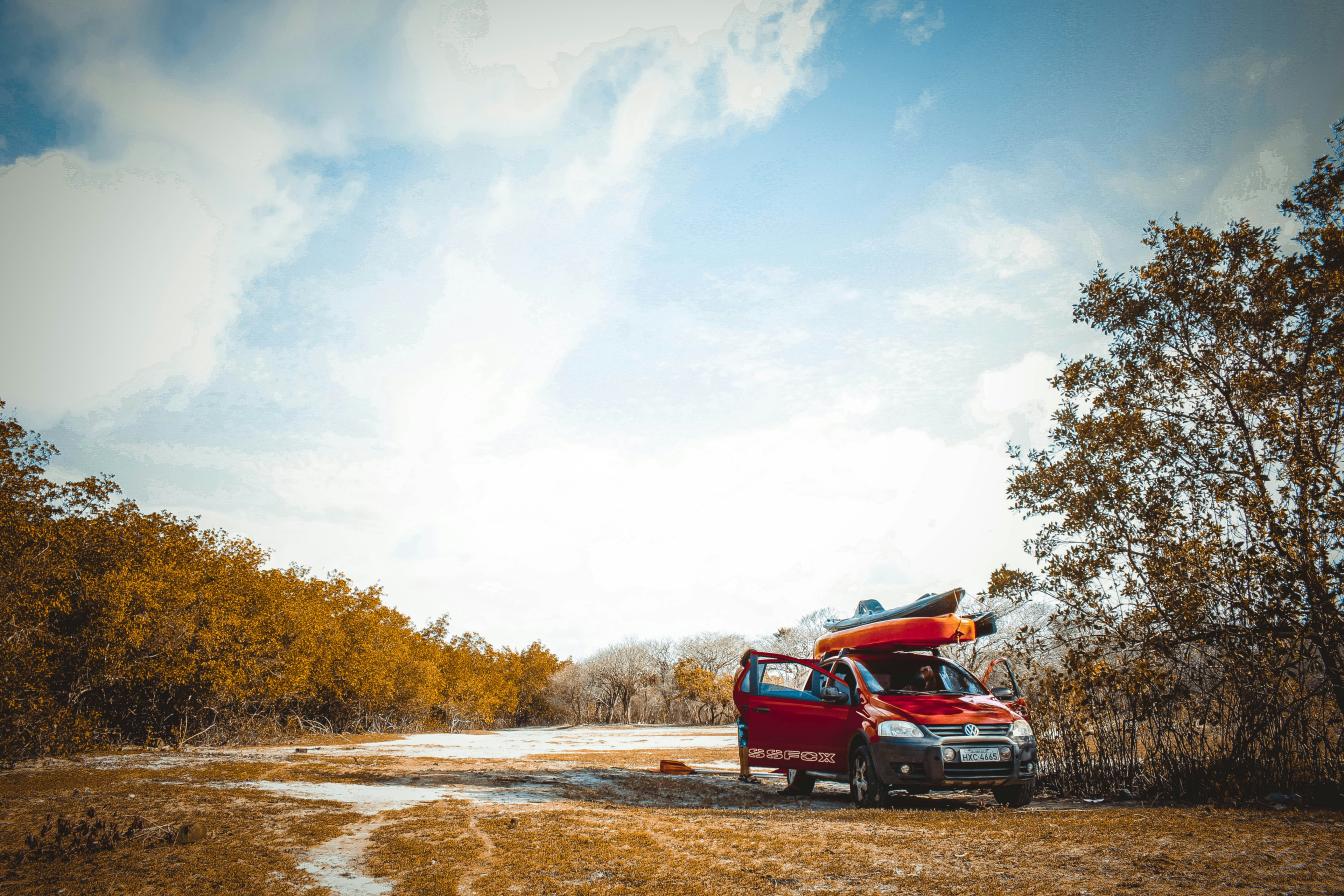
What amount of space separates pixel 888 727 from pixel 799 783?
2.65 m

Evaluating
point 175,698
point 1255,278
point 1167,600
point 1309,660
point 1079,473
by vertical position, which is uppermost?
point 1255,278

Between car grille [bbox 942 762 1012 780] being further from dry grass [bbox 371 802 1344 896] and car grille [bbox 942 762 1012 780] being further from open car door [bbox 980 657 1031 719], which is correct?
open car door [bbox 980 657 1031 719]

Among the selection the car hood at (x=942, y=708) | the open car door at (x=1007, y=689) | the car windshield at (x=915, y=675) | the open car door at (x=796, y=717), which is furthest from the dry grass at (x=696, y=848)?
the car windshield at (x=915, y=675)

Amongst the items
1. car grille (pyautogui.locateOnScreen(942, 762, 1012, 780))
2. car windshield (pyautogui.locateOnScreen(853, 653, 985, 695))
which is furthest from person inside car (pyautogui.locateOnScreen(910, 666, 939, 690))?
car grille (pyautogui.locateOnScreen(942, 762, 1012, 780))

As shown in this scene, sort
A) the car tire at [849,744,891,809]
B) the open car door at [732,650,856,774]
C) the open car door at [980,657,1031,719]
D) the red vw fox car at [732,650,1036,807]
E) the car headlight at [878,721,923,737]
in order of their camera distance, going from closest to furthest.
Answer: the red vw fox car at [732,650,1036,807] < the car headlight at [878,721,923,737] < the car tire at [849,744,891,809] < the open car door at [980,657,1031,719] < the open car door at [732,650,856,774]

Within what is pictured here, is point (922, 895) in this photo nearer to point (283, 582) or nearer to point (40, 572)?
point (40, 572)

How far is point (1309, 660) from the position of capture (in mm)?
7258

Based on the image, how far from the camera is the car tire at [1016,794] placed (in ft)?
26.6

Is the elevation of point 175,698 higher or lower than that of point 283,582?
lower

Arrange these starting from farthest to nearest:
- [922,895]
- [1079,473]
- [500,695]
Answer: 1. [500,695]
2. [1079,473]
3. [922,895]

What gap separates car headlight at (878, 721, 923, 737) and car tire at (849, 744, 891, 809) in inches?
15.0

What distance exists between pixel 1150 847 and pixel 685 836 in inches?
150

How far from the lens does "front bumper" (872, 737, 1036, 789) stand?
25.3ft

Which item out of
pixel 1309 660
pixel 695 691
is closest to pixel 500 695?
pixel 695 691
